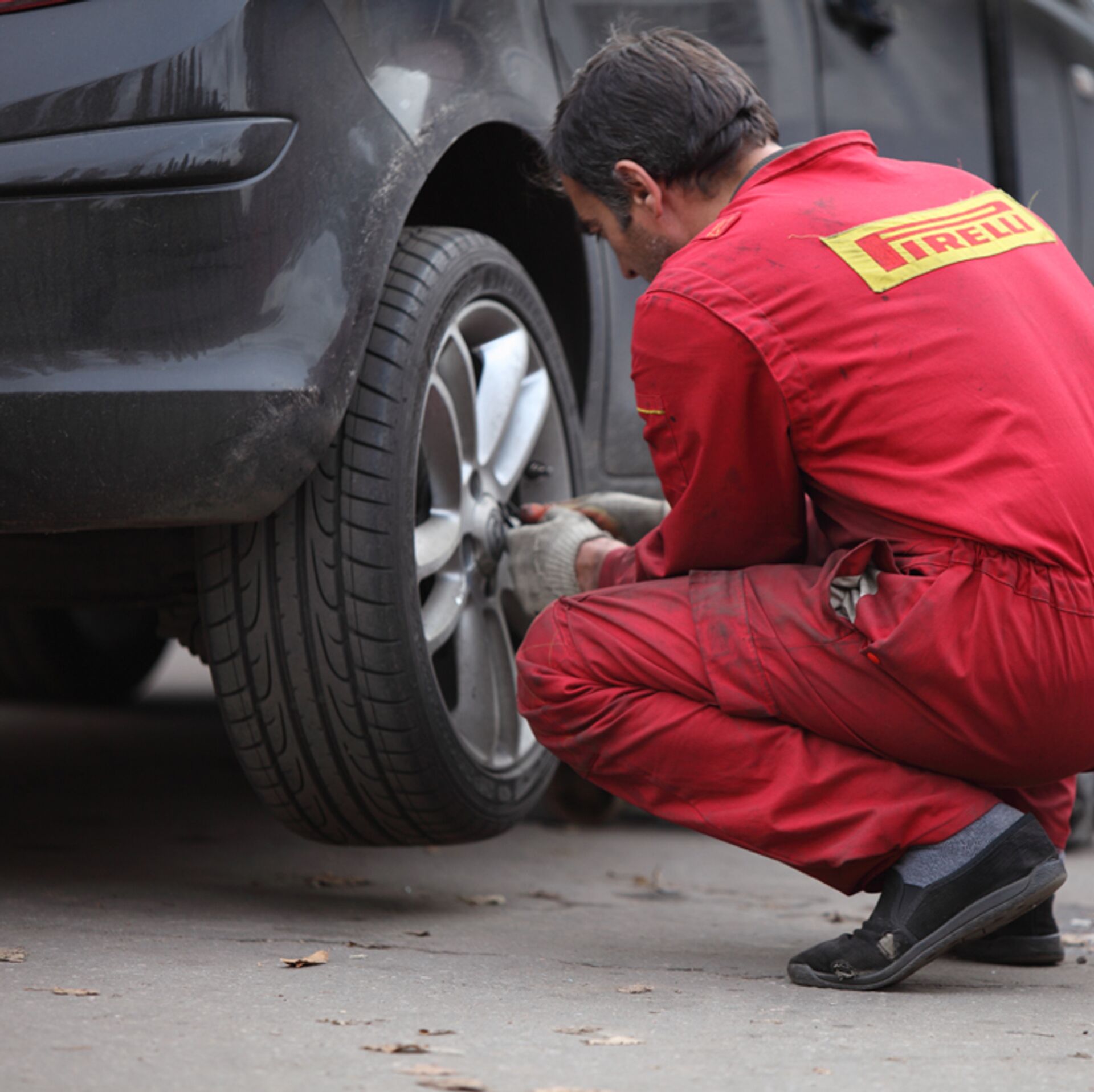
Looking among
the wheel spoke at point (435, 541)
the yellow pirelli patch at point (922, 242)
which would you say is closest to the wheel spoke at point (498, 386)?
the wheel spoke at point (435, 541)

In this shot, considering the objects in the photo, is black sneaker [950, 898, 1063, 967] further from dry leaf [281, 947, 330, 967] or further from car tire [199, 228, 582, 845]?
dry leaf [281, 947, 330, 967]

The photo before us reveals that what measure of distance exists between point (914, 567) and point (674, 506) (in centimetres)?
31

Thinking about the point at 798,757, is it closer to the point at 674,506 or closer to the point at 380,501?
the point at 674,506

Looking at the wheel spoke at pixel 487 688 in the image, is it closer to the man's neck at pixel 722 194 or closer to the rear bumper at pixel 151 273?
the rear bumper at pixel 151 273

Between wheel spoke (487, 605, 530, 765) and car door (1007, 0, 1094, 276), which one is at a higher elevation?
car door (1007, 0, 1094, 276)

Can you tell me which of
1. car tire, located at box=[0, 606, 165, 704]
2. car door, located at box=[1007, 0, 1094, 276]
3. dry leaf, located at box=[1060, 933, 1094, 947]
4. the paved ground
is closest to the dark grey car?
the paved ground

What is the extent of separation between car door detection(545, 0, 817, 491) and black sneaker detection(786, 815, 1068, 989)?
1.09 m

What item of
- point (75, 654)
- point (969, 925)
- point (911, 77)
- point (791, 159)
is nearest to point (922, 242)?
point (791, 159)

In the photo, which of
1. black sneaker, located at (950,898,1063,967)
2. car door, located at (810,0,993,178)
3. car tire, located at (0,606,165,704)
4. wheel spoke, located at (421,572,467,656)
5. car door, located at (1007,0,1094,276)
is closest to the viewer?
black sneaker, located at (950,898,1063,967)

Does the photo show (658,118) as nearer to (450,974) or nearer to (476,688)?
(476,688)

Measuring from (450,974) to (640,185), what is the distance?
1.05 meters

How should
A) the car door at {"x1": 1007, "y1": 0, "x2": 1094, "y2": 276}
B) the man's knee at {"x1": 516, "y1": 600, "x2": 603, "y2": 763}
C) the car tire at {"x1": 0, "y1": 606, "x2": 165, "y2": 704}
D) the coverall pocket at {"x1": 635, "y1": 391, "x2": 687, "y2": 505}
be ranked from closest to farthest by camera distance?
the coverall pocket at {"x1": 635, "y1": 391, "x2": 687, "y2": 505} < the man's knee at {"x1": 516, "y1": 600, "x2": 603, "y2": 763} < the car door at {"x1": 1007, "y1": 0, "x2": 1094, "y2": 276} < the car tire at {"x1": 0, "y1": 606, "x2": 165, "y2": 704}

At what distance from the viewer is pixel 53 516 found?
1.85 metres

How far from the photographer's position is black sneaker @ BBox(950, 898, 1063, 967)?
2.10 meters
